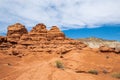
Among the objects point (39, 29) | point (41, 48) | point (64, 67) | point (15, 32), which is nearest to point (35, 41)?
point (41, 48)

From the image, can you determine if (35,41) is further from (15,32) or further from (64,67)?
(64,67)

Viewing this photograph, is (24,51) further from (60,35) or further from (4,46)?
(60,35)

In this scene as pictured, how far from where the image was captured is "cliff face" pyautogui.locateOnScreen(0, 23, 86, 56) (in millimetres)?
40353

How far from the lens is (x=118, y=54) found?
112 feet

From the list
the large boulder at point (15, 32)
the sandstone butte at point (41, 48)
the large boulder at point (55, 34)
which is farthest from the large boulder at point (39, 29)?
the large boulder at point (15, 32)

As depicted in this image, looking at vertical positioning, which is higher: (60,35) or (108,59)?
(60,35)

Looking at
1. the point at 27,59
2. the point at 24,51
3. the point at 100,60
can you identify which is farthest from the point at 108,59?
the point at 24,51

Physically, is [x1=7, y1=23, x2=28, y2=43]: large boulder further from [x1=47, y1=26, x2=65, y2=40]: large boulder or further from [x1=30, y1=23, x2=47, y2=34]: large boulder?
[x1=47, y1=26, x2=65, y2=40]: large boulder

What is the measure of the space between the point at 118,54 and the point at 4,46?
21.8 metres

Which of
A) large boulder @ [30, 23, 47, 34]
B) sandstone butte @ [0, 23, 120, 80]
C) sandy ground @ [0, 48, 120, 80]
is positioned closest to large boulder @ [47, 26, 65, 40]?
sandstone butte @ [0, 23, 120, 80]

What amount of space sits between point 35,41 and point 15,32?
527 centimetres

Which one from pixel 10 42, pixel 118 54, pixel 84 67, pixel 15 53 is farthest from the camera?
pixel 10 42

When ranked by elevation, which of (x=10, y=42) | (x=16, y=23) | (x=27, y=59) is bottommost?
(x=27, y=59)

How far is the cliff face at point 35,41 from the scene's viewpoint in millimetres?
40353
